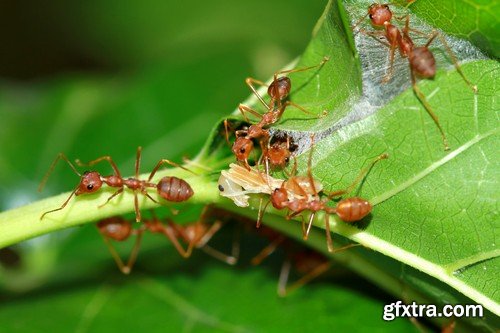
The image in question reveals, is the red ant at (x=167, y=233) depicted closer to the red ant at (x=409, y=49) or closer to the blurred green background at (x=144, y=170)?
the blurred green background at (x=144, y=170)

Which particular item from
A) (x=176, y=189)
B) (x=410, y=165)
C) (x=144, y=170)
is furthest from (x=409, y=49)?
(x=144, y=170)

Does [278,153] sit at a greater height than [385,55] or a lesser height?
lesser

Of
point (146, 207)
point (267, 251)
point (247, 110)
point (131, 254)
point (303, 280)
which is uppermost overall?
point (247, 110)

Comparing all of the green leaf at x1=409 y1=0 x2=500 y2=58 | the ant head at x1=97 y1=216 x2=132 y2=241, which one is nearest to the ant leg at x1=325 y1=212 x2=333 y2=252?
the green leaf at x1=409 y1=0 x2=500 y2=58

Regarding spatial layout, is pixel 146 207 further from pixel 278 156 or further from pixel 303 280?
pixel 303 280

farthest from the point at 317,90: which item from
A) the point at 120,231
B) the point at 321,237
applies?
the point at 120,231

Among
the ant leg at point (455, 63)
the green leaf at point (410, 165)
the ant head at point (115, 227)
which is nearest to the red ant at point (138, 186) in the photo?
the green leaf at point (410, 165)
